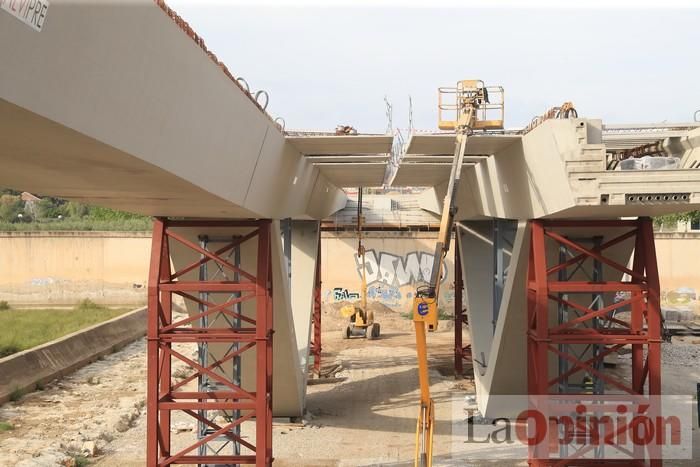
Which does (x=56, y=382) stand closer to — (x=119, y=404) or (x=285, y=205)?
(x=119, y=404)

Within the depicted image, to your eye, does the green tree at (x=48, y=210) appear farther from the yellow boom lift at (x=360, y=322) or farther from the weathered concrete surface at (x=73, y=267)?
the yellow boom lift at (x=360, y=322)

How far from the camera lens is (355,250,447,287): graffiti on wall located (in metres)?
53.1

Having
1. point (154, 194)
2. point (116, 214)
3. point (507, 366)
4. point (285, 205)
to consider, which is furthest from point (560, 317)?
point (116, 214)

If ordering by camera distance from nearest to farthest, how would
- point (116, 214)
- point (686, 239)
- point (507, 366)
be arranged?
1. point (507, 366)
2. point (686, 239)
3. point (116, 214)

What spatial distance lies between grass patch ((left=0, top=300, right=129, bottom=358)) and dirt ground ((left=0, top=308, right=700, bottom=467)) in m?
3.60

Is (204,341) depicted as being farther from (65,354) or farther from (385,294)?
(385,294)

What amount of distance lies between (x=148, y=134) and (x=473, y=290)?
73.1 ft

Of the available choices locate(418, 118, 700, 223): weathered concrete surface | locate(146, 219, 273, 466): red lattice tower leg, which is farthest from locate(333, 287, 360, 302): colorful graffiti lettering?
locate(418, 118, 700, 223): weathered concrete surface

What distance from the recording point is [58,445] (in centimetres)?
2216

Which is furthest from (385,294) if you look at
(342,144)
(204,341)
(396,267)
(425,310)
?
(425,310)

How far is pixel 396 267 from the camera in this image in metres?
53.4

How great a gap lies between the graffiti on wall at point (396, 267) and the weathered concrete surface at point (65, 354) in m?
16.8

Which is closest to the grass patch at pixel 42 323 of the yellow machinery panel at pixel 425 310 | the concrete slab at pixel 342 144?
the concrete slab at pixel 342 144

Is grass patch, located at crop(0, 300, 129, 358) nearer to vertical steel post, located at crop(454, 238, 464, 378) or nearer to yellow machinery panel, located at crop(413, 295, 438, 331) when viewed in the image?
vertical steel post, located at crop(454, 238, 464, 378)
